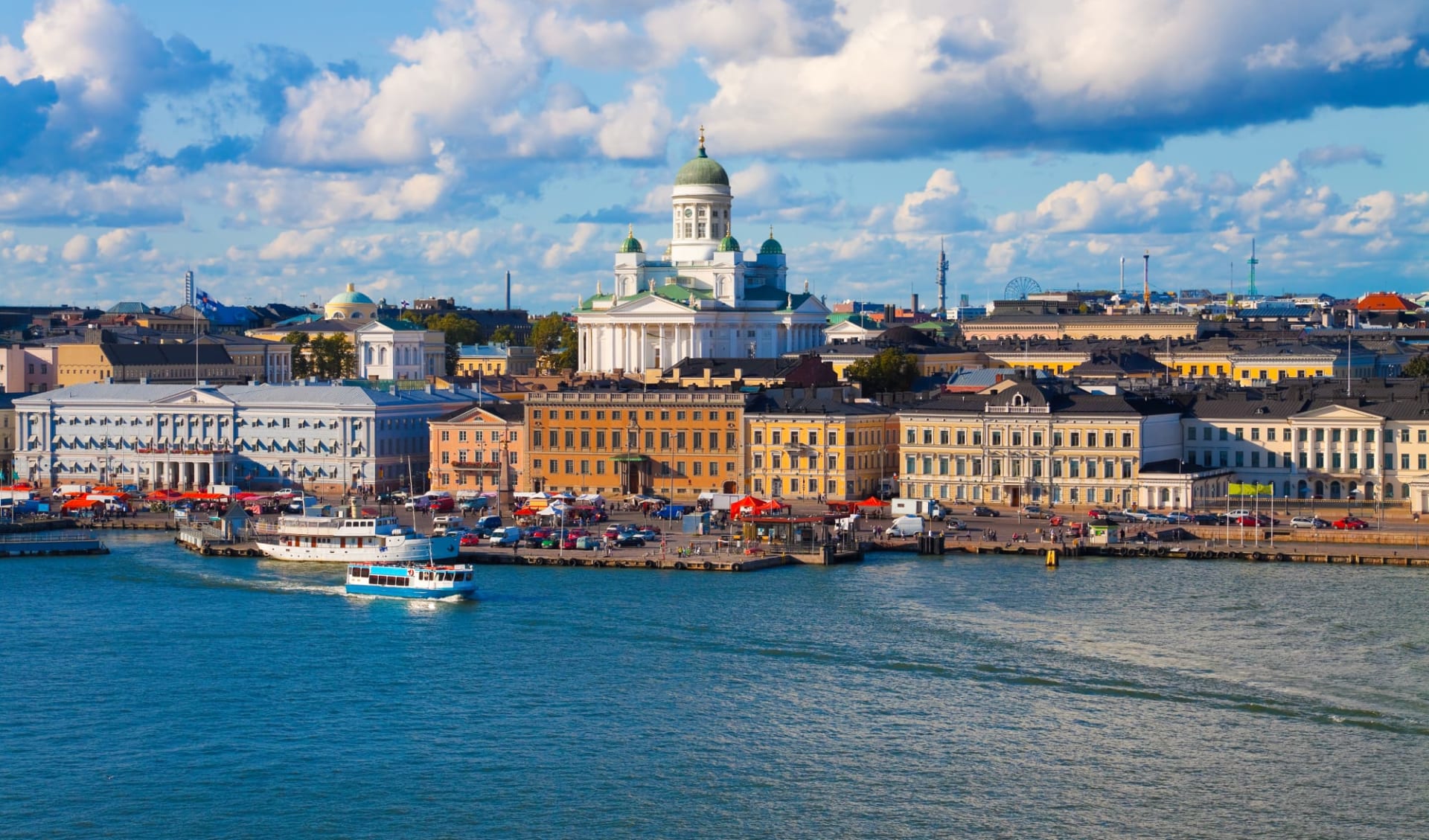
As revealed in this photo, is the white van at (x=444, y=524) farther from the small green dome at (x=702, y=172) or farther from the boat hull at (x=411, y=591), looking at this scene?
the small green dome at (x=702, y=172)

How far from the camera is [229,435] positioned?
71.4 meters

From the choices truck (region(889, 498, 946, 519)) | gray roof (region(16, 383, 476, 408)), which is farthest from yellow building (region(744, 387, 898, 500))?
gray roof (region(16, 383, 476, 408))

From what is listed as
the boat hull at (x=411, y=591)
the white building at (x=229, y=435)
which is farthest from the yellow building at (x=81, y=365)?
the boat hull at (x=411, y=591)

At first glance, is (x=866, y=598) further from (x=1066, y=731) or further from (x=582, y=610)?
(x=1066, y=731)

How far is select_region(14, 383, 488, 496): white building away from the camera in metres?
69.3

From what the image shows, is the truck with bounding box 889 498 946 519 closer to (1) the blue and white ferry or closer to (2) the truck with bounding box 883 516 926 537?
(2) the truck with bounding box 883 516 926 537

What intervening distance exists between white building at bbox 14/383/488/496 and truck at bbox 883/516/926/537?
57.0 feet

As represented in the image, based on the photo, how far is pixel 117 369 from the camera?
9056cm

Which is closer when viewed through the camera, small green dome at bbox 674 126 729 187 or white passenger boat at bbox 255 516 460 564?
white passenger boat at bbox 255 516 460 564

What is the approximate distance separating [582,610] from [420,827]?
1554cm

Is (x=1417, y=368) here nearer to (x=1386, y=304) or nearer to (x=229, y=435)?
(x=229, y=435)

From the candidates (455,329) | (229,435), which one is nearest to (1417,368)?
(229,435)

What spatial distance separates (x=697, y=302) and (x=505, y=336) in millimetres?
36312

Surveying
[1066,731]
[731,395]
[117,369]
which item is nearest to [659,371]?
[117,369]
